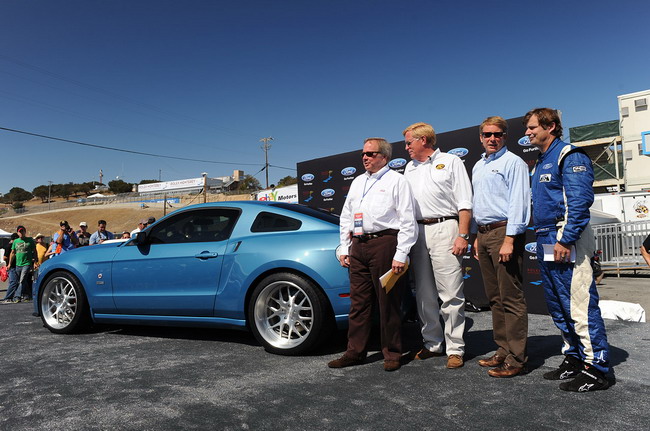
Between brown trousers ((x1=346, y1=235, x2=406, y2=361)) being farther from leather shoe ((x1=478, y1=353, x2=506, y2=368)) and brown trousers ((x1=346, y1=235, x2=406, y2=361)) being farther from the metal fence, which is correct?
the metal fence

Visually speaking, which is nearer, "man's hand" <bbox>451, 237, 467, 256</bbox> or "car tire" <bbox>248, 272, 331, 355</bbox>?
"man's hand" <bbox>451, 237, 467, 256</bbox>

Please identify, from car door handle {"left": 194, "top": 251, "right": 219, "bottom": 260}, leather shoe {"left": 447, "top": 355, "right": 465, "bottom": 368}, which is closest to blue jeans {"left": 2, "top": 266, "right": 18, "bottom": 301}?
car door handle {"left": 194, "top": 251, "right": 219, "bottom": 260}

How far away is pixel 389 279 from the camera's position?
3375 millimetres

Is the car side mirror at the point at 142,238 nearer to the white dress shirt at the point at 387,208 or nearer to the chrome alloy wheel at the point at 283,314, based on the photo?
the chrome alloy wheel at the point at 283,314

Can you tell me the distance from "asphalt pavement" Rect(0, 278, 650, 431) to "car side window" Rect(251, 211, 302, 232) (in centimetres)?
108

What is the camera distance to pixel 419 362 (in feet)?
11.9

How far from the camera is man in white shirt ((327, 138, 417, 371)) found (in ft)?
11.3

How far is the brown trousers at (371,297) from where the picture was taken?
11.3ft

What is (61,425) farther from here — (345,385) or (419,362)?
(419,362)

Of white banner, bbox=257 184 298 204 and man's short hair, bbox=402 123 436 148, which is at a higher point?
white banner, bbox=257 184 298 204

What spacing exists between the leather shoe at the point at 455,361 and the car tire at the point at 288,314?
0.96 m

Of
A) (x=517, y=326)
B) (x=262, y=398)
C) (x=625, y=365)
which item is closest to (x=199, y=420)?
(x=262, y=398)

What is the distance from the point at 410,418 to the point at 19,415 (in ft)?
7.18

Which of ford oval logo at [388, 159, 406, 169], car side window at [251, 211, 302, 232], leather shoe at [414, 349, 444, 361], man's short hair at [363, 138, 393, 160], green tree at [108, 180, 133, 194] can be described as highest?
green tree at [108, 180, 133, 194]
